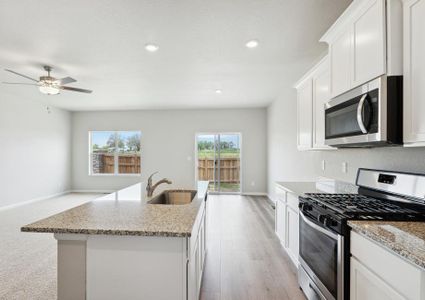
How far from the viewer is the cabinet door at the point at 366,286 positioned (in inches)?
41.6

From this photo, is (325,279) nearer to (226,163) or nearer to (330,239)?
(330,239)

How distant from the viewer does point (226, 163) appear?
6754mm

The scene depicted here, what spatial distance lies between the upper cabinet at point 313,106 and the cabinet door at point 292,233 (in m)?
0.83

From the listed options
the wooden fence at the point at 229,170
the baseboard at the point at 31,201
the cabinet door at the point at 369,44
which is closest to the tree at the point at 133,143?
the baseboard at the point at 31,201

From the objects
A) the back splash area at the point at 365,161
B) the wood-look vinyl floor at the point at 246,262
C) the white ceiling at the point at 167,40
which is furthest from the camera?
the wood-look vinyl floor at the point at 246,262

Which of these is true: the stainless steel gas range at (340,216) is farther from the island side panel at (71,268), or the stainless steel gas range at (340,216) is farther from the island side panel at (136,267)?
the island side panel at (71,268)

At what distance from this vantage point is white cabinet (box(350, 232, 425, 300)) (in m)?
0.92

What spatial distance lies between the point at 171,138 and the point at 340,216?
589 centimetres

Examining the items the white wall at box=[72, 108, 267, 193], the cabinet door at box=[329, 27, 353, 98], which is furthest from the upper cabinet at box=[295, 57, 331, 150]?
the white wall at box=[72, 108, 267, 193]

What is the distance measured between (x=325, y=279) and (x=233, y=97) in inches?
173

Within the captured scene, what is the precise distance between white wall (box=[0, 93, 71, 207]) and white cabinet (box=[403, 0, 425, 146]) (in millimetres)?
6780

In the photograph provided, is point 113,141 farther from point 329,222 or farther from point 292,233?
point 329,222

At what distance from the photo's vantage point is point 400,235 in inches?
42.9

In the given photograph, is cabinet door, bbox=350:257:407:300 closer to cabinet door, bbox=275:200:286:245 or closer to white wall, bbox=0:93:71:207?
cabinet door, bbox=275:200:286:245
